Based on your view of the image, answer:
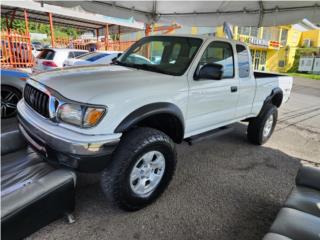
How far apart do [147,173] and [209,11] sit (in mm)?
6167

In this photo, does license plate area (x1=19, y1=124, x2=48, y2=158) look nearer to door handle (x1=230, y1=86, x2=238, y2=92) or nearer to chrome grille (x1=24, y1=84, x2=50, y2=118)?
chrome grille (x1=24, y1=84, x2=50, y2=118)

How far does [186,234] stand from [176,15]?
6.99m

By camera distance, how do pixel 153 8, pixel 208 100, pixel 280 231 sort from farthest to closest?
pixel 153 8
pixel 208 100
pixel 280 231

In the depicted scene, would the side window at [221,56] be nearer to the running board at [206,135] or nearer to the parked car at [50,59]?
the running board at [206,135]

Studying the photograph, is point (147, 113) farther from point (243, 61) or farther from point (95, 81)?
point (243, 61)

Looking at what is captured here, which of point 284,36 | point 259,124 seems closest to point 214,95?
point 259,124

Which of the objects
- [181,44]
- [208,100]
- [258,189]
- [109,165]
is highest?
[181,44]

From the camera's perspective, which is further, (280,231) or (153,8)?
(153,8)

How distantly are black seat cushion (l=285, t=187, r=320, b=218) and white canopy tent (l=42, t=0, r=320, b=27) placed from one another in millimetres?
4963

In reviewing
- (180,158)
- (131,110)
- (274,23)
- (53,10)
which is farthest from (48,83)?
(53,10)

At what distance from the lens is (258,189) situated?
359 cm

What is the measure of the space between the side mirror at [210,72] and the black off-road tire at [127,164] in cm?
97

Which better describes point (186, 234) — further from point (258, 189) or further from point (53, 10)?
point (53, 10)

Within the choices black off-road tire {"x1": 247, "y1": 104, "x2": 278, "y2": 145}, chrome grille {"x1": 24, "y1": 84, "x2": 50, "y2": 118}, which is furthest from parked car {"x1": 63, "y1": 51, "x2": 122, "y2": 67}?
chrome grille {"x1": 24, "y1": 84, "x2": 50, "y2": 118}
